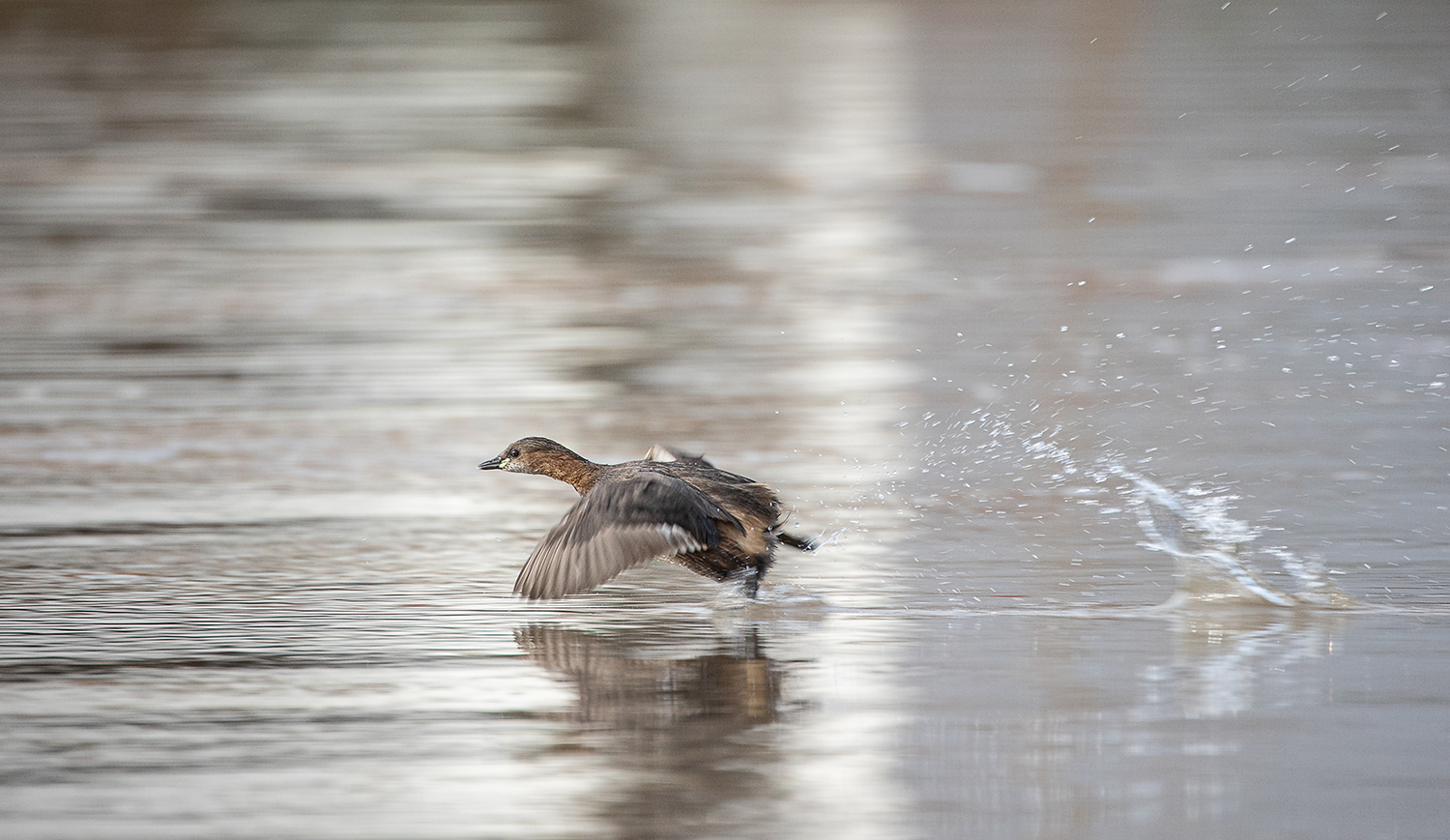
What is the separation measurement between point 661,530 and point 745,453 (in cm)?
220

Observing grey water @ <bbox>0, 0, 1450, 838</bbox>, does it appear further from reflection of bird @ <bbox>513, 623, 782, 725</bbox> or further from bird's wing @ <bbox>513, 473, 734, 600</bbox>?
bird's wing @ <bbox>513, 473, 734, 600</bbox>

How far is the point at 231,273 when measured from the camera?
12.7 metres

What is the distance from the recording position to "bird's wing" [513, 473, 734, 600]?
623 centimetres

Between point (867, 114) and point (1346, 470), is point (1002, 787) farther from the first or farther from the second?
point (867, 114)

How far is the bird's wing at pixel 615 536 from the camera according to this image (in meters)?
6.23

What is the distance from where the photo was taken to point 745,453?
8547 mm

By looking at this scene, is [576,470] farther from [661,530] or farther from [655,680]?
[655,680]

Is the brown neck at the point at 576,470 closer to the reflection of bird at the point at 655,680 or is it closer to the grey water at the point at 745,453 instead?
the grey water at the point at 745,453

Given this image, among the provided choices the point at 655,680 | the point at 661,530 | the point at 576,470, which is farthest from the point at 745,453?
the point at 655,680

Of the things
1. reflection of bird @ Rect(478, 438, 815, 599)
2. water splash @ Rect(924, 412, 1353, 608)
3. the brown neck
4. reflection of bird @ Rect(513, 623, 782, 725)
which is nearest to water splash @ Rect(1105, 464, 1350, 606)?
water splash @ Rect(924, 412, 1353, 608)

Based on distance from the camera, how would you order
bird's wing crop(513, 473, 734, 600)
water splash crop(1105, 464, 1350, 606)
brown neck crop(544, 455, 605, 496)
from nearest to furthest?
bird's wing crop(513, 473, 734, 600)
water splash crop(1105, 464, 1350, 606)
brown neck crop(544, 455, 605, 496)

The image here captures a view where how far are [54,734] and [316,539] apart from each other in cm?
228

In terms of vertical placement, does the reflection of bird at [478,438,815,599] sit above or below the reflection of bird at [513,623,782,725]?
above

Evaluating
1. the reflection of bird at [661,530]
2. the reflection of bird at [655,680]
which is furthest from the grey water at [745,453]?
the reflection of bird at [661,530]
